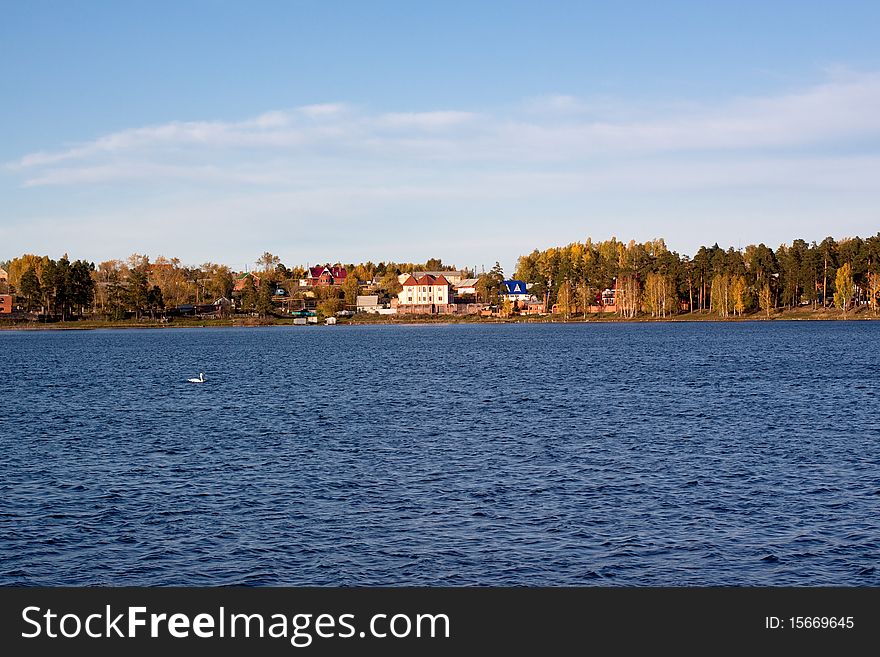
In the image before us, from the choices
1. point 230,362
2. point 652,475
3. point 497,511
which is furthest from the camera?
point 230,362

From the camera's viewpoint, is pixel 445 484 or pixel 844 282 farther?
pixel 844 282

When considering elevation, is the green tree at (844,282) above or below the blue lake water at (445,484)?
above

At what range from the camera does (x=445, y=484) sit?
106 feet

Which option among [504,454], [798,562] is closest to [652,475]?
[504,454]

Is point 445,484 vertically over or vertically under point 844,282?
under

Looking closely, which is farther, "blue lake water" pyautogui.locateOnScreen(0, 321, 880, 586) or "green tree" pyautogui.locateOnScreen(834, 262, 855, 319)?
"green tree" pyautogui.locateOnScreen(834, 262, 855, 319)

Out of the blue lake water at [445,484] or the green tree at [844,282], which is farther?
the green tree at [844,282]

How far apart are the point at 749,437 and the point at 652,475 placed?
11.2 m

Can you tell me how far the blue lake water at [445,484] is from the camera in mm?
23219

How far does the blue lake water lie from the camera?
23219 mm
